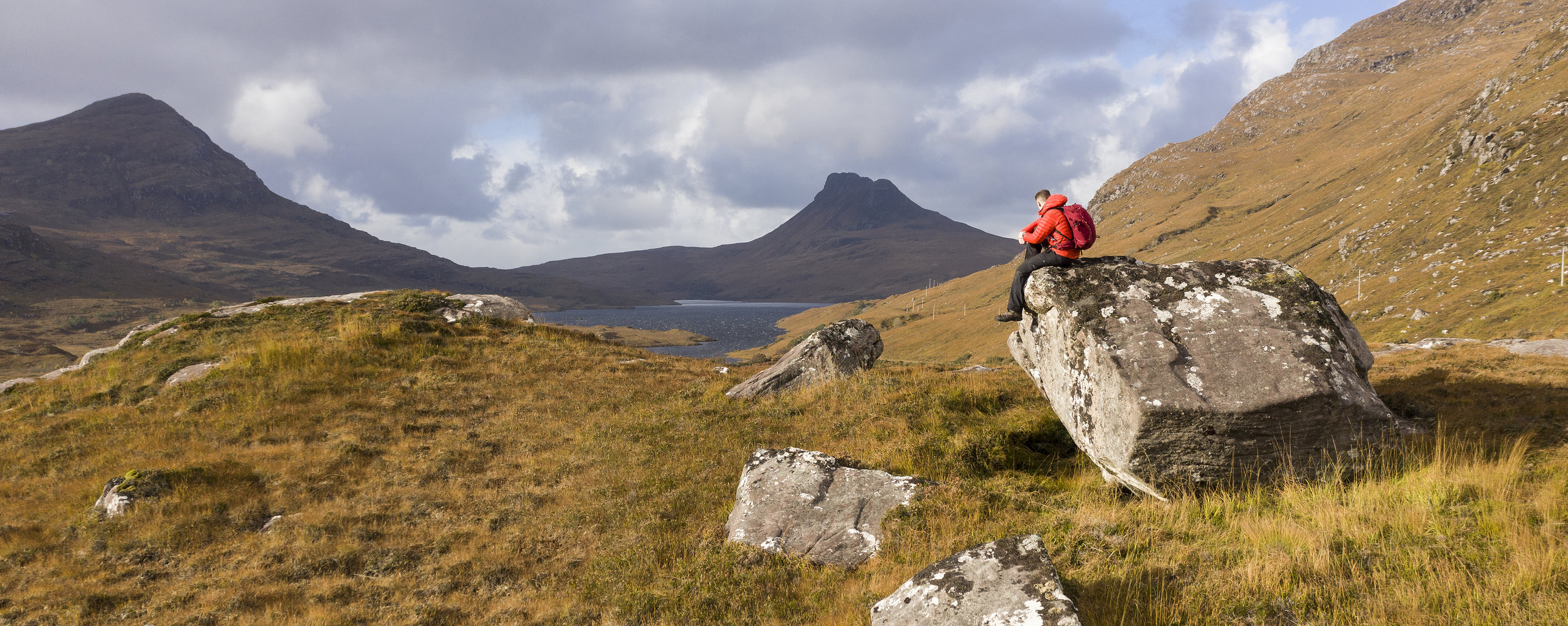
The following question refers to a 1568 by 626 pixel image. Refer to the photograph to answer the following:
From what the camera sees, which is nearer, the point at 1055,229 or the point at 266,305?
the point at 1055,229

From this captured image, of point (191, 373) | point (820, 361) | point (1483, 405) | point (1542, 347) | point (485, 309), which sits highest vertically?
point (485, 309)

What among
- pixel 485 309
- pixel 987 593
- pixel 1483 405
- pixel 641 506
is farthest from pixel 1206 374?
pixel 485 309

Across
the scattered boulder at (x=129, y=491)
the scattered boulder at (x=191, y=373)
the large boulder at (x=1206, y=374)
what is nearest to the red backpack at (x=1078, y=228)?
the large boulder at (x=1206, y=374)

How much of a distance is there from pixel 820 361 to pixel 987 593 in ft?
44.8

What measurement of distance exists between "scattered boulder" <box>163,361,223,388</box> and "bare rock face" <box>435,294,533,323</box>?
7.82 meters

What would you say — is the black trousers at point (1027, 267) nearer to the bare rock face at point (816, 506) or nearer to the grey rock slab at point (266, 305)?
the bare rock face at point (816, 506)

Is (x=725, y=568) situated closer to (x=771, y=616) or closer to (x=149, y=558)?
(x=771, y=616)

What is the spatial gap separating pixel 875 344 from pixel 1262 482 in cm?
1380

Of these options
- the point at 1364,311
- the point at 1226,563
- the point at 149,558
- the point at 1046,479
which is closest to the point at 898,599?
the point at 1226,563

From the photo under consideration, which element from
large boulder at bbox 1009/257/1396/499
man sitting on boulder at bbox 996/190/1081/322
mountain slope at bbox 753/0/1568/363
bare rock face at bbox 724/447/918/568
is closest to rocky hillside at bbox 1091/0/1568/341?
mountain slope at bbox 753/0/1568/363

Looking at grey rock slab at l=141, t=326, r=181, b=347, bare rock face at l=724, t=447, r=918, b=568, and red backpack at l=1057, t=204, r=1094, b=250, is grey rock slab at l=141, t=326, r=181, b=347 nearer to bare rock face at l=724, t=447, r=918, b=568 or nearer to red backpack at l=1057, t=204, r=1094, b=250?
bare rock face at l=724, t=447, r=918, b=568

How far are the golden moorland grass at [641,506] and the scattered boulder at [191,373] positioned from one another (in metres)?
0.53

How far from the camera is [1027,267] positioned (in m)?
11.7

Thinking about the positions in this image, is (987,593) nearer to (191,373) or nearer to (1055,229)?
(1055,229)
